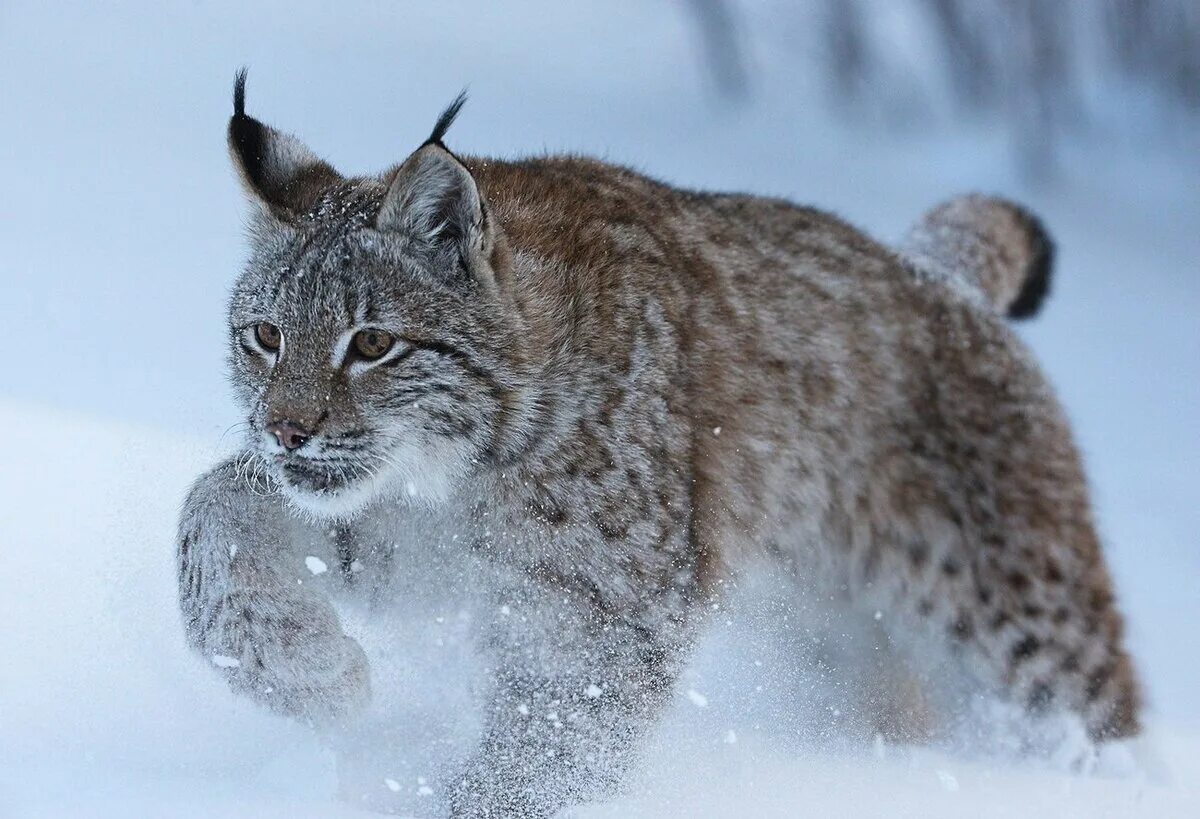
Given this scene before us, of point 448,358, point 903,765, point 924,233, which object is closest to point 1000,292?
point 924,233

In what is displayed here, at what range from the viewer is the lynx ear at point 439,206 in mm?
Answer: 3797

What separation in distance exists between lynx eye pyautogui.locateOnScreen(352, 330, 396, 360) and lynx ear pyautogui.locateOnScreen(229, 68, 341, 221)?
0.56 metres

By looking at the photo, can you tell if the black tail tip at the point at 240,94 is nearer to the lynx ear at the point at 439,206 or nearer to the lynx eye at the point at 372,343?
the lynx ear at the point at 439,206

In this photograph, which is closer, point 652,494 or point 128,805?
point 128,805

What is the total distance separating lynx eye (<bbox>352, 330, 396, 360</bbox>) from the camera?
3805 mm

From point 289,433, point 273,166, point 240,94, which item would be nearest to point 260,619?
point 289,433

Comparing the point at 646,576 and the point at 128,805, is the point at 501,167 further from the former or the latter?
the point at 128,805

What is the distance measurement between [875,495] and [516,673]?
1.57 m

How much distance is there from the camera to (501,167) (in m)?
4.66

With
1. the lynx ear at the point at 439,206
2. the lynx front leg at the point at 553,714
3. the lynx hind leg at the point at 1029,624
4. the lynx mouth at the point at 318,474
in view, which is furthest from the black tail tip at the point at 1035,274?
the lynx mouth at the point at 318,474

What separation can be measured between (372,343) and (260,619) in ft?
2.72

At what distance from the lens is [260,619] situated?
3.89m

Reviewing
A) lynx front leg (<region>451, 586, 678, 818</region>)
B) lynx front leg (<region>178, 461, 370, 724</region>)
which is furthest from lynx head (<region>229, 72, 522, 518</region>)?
lynx front leg (<region>451, 586, 678, 818</region>)

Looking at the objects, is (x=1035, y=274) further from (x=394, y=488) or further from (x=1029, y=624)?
(x=394, y=488)
